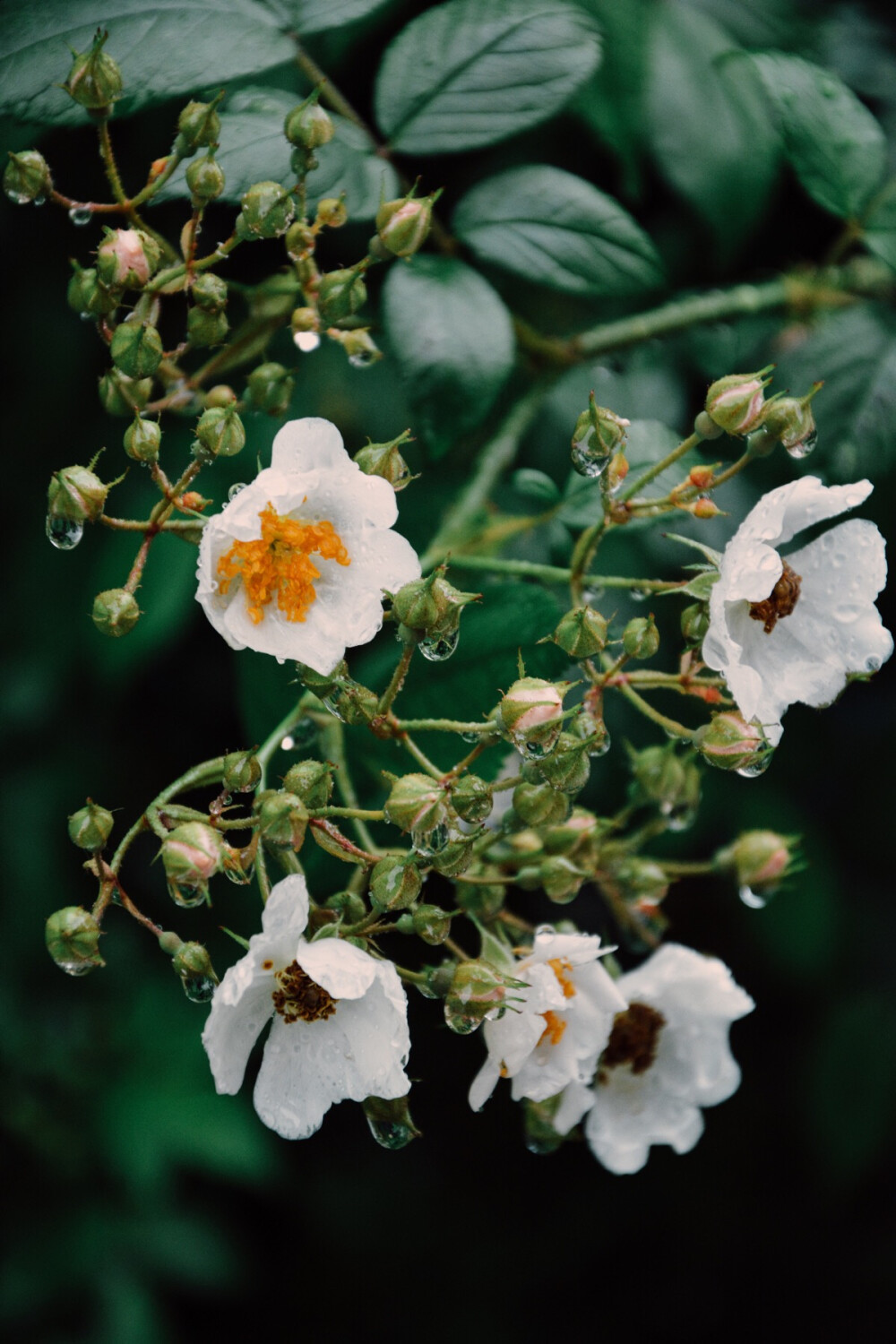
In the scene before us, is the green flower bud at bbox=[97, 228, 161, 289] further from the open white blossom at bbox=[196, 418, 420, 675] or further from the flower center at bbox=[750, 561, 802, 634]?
the flower center at bbox=[750, 561, 802, 634]

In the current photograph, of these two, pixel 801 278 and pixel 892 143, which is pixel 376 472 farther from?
pixel 892 143

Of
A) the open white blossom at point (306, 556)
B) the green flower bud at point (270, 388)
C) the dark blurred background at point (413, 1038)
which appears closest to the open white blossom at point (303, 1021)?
the open white blossom at point (306, 556)

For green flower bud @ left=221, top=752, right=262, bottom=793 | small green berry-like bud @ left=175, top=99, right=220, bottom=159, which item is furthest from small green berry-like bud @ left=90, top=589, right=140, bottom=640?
small green berry-like bud @ left=175, top=99, right=220, bottom=159

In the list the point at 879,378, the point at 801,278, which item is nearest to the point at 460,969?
the point at 879,378

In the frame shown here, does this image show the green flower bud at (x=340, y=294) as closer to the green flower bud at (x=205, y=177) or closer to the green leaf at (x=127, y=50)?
the green flower bud at (x=205, y=177)

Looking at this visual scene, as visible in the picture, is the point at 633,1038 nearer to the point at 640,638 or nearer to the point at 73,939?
the point at 640,638

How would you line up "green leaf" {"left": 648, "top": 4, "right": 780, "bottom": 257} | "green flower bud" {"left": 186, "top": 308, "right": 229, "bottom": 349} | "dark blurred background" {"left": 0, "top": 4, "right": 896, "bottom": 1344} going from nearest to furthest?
"green flower bud" {"left": 186, "top": 308, "right": 229, "bottom": 349} < "green leaf" {"left": 648, "top": 4, "right": 780, "bottom": 257} < "dark blurred background" {"left": 0, "top": 4, "right": 896, "bottom": 1344}
